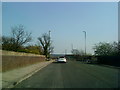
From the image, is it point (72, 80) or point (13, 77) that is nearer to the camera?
point (72, 80)

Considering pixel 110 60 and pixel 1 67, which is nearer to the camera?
pixel 1 67

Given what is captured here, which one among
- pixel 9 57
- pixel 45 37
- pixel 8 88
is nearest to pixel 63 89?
pixel 8 88

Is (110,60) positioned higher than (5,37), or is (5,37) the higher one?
(5,37)

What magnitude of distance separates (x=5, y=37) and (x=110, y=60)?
4477 centimetres

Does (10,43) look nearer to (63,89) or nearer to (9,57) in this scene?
(9,57)

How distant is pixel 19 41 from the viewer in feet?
288

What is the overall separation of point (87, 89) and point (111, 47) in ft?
309

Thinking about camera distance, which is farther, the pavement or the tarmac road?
the pavement

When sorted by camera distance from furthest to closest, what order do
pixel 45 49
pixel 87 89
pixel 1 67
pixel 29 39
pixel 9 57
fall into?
pixel 45 49 → pixel 29 39 → pixel 9 57 → pixel 1 67 → pixel 87 89

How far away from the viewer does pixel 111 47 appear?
10531cm

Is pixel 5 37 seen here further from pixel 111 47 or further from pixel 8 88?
pixel 8 88

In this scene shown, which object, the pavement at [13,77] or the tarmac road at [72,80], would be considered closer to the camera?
the tarmac road at [72,80]

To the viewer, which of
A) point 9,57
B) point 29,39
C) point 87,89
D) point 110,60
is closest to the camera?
point 87,89

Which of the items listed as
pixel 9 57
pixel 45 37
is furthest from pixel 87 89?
pixel 45 37
